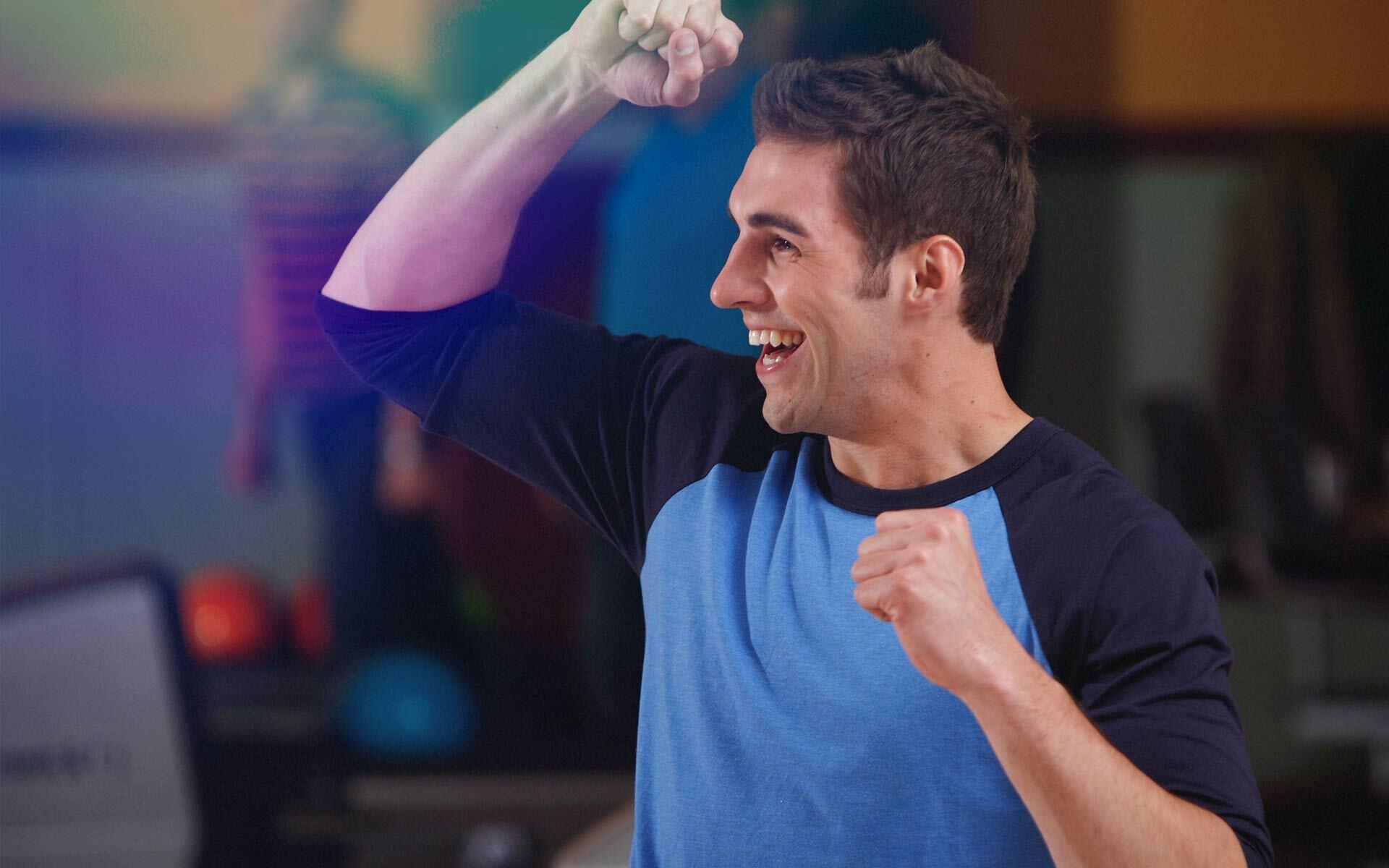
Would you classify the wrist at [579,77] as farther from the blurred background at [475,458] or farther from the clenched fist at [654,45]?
the blurred background at [475,458]

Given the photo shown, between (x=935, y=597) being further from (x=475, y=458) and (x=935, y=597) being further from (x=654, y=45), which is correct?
(x=475, y=458)

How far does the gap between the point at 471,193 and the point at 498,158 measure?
0.03 m

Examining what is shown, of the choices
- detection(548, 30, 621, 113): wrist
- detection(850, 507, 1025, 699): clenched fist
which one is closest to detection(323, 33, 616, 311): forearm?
detection(548, 30, 621, 113): wrist

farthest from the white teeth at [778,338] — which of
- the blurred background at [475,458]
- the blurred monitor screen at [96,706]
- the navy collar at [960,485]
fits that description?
the blurred background at [475,458]

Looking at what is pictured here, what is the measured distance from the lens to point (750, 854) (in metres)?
0.82

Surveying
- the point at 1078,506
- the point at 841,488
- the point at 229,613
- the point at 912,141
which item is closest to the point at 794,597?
the point at 841,488

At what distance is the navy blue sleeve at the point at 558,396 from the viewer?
3.10 feet

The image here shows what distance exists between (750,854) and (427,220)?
50 centimetres

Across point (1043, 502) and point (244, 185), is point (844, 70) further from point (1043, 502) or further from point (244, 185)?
point (244, 185)

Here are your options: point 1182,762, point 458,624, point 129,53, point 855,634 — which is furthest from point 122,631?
point 129,53

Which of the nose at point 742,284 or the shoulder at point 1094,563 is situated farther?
the nose at point 742,284

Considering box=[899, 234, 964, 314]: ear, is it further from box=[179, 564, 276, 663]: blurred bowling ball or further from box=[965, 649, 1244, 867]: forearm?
box=[179, 564, 276, 663]: blurred bowling ball

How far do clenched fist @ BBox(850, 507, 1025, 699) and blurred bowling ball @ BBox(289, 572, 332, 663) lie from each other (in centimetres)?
292

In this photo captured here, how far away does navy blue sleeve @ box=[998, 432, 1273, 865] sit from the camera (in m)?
0.71
